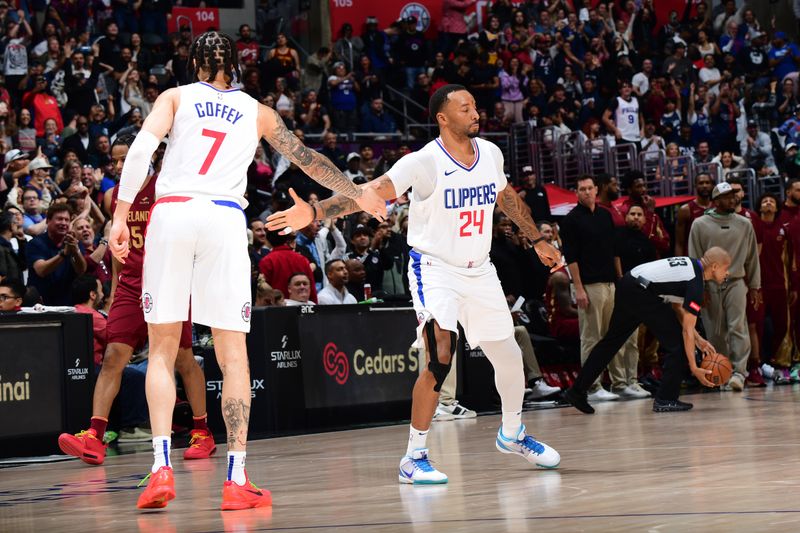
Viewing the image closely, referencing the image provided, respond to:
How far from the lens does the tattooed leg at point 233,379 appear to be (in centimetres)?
600

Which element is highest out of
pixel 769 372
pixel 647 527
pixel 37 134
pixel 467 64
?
pixel 467 64

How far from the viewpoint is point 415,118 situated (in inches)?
909

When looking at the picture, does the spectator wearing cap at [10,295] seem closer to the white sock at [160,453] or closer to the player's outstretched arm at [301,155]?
the player's outstretched arm at [301,155]

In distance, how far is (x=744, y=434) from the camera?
28.9 ft

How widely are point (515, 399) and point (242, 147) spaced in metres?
2.35

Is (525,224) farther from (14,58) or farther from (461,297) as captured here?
(14,58)

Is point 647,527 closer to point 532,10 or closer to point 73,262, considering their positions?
point 73,262

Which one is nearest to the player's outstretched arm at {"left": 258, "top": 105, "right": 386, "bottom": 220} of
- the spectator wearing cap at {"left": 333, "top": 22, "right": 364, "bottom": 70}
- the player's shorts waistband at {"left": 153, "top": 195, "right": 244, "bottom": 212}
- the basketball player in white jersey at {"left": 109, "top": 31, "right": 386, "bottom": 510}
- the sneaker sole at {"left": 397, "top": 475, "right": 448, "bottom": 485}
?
the basketball player in white jersey at {"left": 109, "top": 31, "right": 386, "bottom": 510}

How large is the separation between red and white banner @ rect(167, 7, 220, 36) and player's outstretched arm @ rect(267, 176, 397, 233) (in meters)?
17.0

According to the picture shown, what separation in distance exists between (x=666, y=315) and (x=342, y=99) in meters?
10.3

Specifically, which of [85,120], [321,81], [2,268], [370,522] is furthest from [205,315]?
[321,81]

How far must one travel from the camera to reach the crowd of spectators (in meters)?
13.2

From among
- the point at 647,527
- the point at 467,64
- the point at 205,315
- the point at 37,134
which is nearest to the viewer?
the point at 647,527

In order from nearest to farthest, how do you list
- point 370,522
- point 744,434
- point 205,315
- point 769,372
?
1. point 370,522
2. point 205,315
3. point 744,434
4. point 769,372
